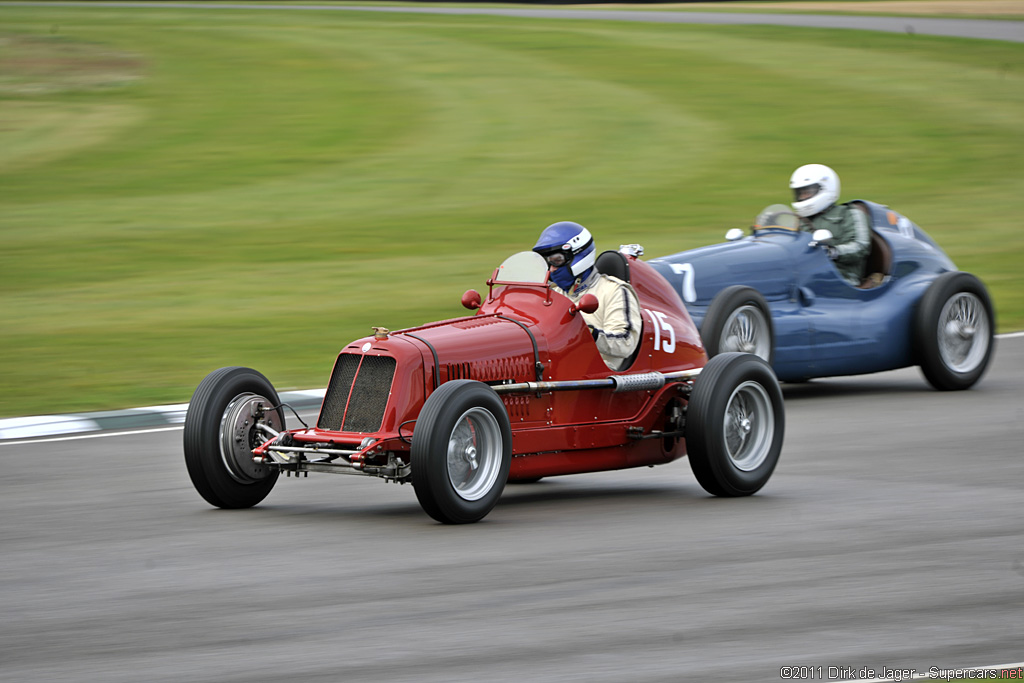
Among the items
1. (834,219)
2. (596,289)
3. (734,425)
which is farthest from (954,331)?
(596,289)

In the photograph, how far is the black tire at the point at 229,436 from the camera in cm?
815

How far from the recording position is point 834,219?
13469mm

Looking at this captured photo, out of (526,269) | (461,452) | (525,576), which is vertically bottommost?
(525,576)

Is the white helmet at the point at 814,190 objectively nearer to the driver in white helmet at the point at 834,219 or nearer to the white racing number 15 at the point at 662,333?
the driver in white helmet at the point at 834,219

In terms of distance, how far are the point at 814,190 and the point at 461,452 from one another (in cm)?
659

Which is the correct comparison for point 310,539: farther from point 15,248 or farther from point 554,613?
point 15,248

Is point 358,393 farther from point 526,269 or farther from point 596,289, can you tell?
point 596,289

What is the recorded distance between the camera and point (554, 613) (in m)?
→ 6.32

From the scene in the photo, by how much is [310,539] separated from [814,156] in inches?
836

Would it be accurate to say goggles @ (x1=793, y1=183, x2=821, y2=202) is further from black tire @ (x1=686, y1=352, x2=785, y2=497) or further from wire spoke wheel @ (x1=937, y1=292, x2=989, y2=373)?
black tire @ (x1=686, y1=352, x2=785, y2=497)

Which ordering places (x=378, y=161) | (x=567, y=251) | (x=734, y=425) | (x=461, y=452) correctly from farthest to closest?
(x=378, y=161) → (x=567, y=251) → (x=734, y=425) → (x=461, y=452)

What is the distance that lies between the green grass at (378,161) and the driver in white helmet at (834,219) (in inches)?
166

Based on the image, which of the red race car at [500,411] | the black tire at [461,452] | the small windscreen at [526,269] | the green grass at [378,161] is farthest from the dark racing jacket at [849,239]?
the black tire at [461,452]

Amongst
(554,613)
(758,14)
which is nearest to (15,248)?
(554,613)
